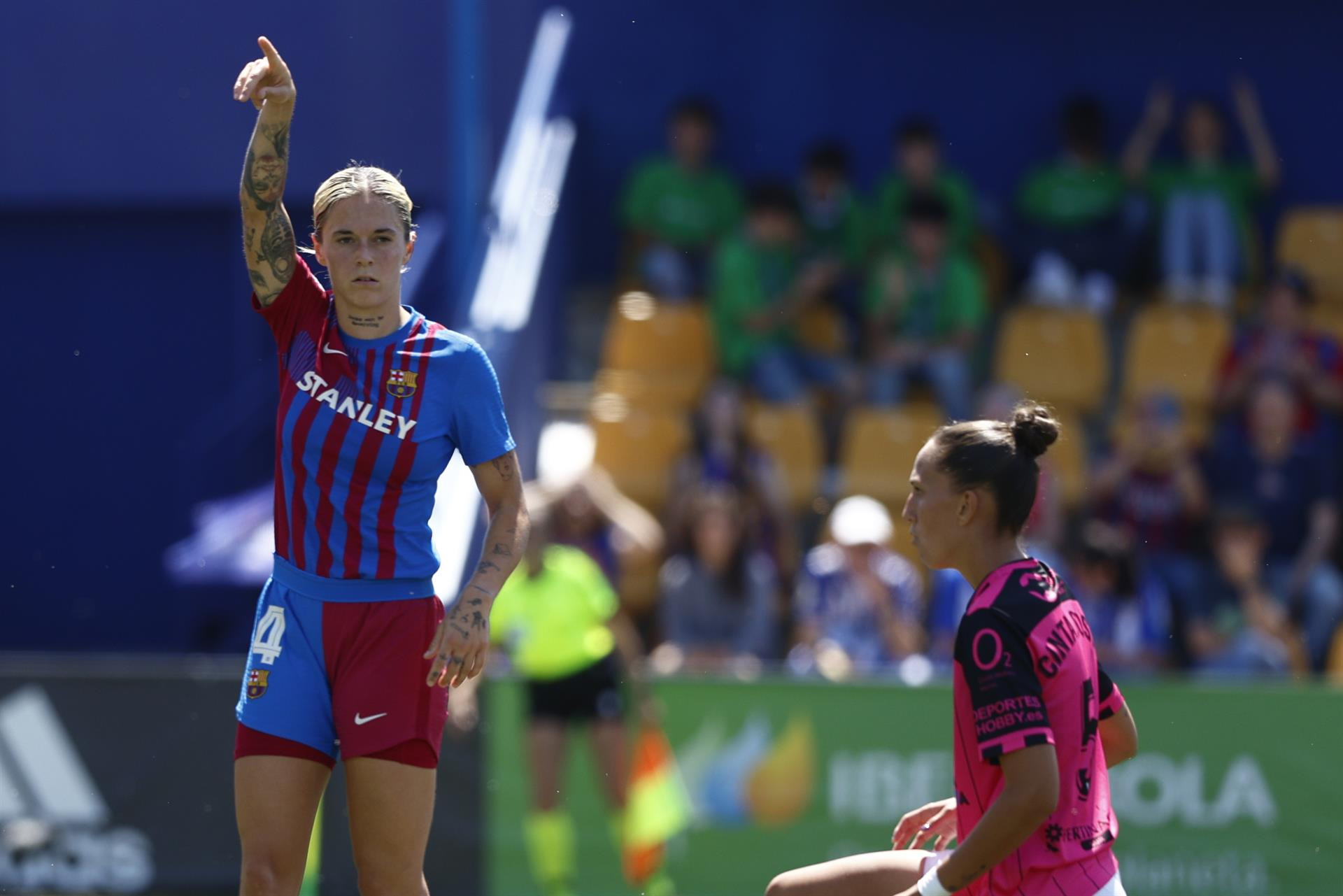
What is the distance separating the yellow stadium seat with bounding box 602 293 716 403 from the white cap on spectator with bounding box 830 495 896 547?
2171 mm

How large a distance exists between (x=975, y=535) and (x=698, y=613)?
18.1 ft

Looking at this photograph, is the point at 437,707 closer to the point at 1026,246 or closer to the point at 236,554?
the point at 236,554

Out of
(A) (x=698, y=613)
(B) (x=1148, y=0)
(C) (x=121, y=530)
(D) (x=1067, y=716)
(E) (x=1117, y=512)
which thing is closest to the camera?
(D) (x=1067, y=716)

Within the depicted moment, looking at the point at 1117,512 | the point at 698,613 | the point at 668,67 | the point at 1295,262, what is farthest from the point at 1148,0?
the point at 698,613

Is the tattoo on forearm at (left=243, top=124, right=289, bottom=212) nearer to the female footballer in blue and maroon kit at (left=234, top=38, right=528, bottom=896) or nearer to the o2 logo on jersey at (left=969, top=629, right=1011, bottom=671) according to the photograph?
the female footballer in blue and maroon kit at (left=234, top=38, right=528, bottom=896)

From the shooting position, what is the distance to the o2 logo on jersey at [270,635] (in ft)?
13.1

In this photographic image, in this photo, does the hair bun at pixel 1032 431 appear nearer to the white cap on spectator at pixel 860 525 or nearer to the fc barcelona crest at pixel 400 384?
the fc barcelona crest at pixel 400 384

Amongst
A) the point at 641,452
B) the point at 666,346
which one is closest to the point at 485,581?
the point at 641,452

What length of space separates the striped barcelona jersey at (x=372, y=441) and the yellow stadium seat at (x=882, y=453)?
6295 mm

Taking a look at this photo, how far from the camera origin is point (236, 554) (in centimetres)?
962

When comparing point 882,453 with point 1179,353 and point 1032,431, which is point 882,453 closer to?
point 1179,353

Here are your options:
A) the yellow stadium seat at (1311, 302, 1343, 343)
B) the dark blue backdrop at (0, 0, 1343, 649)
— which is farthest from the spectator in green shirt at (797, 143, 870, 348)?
the yellow stadium seat at (1311, 302, 1343, 343)

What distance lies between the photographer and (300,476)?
402cm

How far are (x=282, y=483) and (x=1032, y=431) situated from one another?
1738 mm
